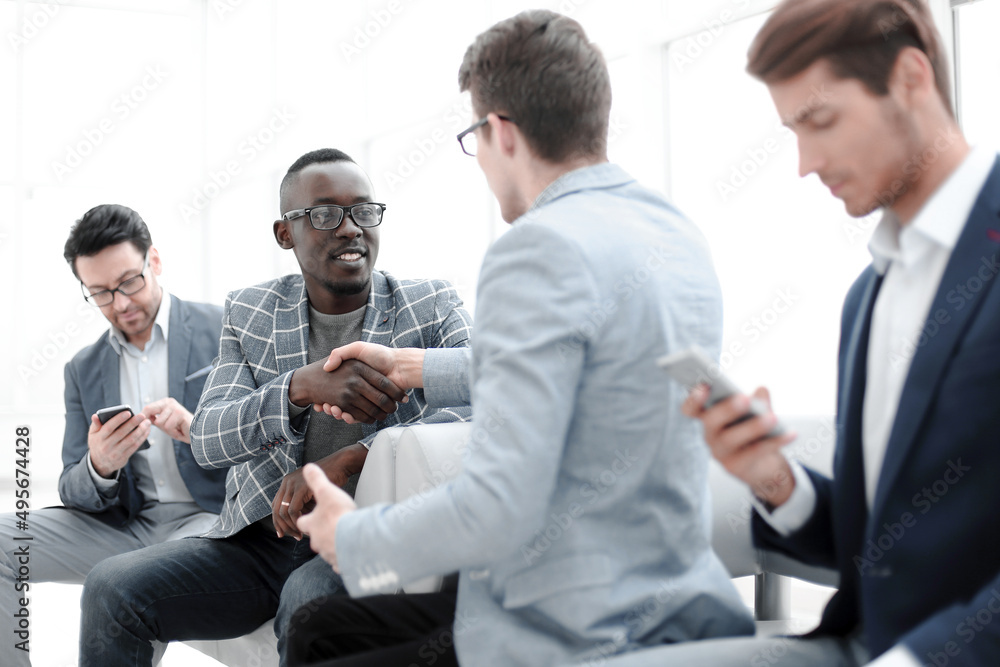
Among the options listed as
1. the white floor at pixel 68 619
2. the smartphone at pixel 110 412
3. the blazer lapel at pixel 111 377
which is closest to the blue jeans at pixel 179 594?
the smartphone at pixel 110 412

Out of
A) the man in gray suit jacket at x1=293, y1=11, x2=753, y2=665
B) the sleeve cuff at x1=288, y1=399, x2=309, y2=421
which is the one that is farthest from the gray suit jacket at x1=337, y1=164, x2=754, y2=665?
the sleeve cuff at x1=288, y1=399, x2=309, y2=421

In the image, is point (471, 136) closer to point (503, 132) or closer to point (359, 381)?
point (503, 132)

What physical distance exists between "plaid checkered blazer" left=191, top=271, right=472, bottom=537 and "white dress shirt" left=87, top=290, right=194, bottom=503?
0.71m

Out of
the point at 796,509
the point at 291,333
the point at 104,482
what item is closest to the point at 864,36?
the point at 796,509

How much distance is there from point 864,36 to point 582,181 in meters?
0.40

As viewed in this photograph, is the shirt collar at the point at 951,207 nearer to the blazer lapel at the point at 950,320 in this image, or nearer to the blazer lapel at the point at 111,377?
the blazer lapel at the point at 950,320

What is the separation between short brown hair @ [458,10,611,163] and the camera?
125 cm

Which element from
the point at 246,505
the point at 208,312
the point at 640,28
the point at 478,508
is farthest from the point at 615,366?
the point at 640,28

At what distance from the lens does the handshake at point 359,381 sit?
1823mm

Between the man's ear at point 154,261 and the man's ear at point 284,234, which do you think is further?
the man's ear at point 154,261

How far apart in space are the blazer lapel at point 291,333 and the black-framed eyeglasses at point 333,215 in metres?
0.21

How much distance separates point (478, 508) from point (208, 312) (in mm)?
2304

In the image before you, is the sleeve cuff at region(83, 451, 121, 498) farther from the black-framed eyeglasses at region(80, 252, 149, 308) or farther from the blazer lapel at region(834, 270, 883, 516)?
the blazer lapel at region(834, 270, 883, 516)

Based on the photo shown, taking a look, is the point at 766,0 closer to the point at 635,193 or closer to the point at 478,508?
the point at 635,193
